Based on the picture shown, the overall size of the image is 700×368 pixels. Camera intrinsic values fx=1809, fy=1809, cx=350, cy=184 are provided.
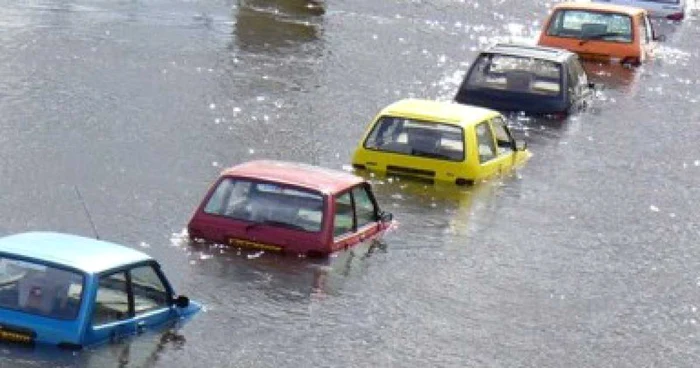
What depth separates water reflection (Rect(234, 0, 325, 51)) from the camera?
130 feet

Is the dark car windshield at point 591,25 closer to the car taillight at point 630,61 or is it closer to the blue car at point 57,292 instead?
the car taillight at point 630,61

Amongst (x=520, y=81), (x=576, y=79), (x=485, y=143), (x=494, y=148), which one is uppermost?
(x=485, y=143)

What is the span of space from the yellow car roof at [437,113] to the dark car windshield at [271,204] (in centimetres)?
583

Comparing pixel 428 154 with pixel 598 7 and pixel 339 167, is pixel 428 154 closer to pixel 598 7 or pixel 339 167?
pixel 339 167

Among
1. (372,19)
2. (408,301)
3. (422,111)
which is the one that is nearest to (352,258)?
(408,301)

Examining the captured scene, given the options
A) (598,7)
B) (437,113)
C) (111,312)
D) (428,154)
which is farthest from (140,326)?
(598,7)

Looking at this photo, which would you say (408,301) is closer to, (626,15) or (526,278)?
(526,278)

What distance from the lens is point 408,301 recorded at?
20.2 metres

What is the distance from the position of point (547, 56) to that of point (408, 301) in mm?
13689

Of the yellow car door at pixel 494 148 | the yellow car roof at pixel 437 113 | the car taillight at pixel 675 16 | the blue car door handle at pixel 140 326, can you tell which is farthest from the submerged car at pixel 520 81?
the car taillight at pixel 675 16

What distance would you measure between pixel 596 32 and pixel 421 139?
1534 centimetres

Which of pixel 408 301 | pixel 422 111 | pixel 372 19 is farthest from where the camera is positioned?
pixel 372 19

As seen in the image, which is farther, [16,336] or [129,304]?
[129,304]

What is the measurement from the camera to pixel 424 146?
2647 cm
